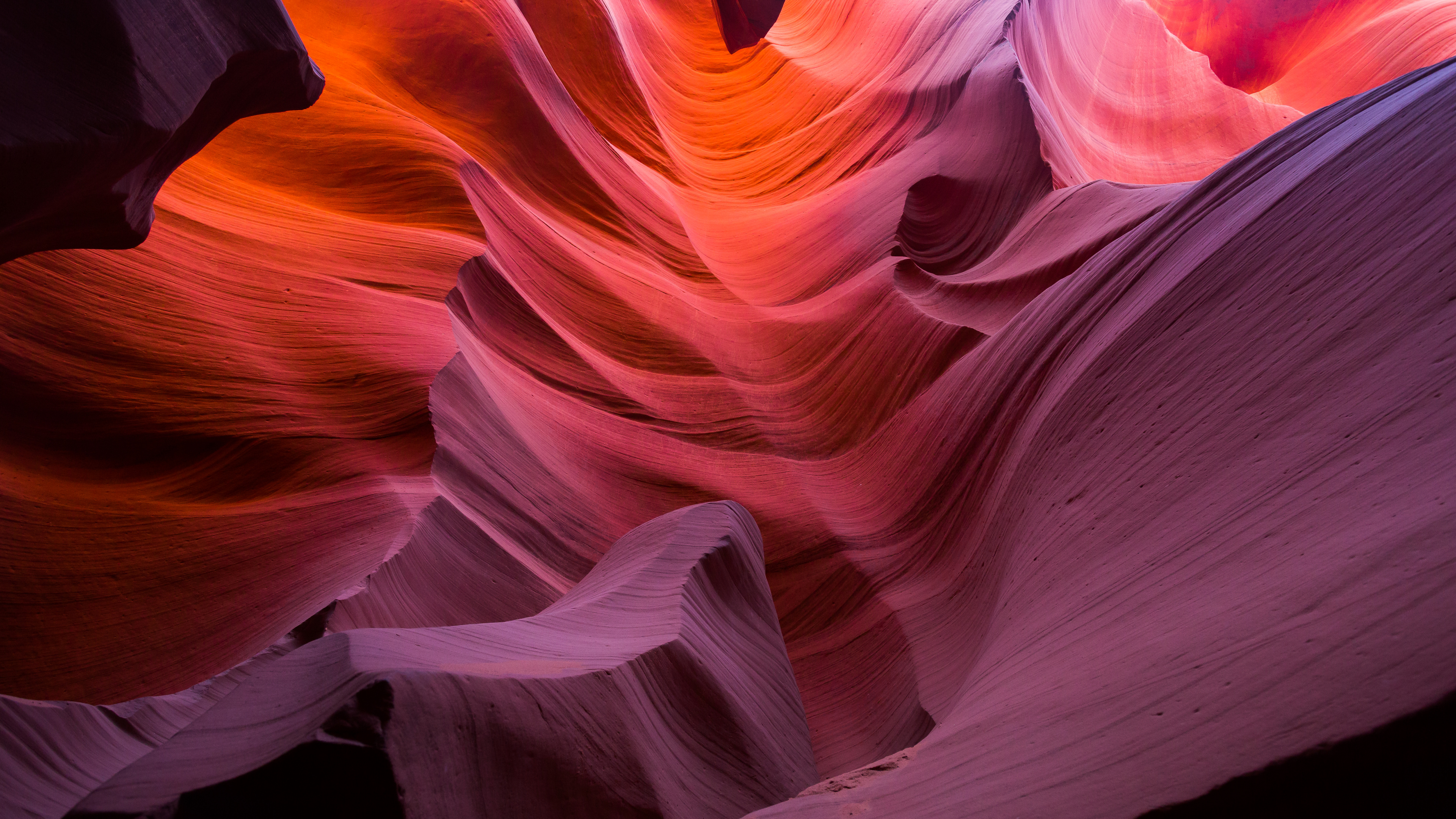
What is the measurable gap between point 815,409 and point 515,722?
2.39 metres

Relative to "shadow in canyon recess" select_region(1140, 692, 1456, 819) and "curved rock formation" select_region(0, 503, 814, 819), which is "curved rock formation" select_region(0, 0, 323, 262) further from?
"shadow in canyon recess" select_region(1140, 692, 1456, 819)

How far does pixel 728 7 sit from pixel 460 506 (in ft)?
18.5

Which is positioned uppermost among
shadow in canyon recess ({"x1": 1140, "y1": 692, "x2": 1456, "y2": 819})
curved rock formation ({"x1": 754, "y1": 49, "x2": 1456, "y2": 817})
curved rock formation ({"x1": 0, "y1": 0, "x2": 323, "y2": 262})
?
curved rock formation ({"x1": 0, "y1": 0, "x2": 323, "y2": 262})

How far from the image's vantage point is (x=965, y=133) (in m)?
4.73

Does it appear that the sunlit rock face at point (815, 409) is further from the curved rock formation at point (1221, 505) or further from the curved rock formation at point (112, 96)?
the curved rock formation at point (112, 96)

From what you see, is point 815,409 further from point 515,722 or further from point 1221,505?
point 515,722

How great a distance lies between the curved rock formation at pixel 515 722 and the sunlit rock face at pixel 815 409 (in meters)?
0.04

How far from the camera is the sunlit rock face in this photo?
1.35 meters

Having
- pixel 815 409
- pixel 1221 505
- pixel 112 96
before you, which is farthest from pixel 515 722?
pixel 815 409

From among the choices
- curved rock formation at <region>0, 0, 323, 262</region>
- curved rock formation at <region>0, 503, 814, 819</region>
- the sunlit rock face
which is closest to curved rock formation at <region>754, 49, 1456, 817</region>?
the sunlit rock face

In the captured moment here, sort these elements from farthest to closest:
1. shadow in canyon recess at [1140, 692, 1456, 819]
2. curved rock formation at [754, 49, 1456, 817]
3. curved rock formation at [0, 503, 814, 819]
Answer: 1. curved rock formation at [0, 503, 814, 819]
2. curved rock formation at [754, 49, 1456, 817]
3. shadow in canyon recess at [1140, 692, 1456, 819]

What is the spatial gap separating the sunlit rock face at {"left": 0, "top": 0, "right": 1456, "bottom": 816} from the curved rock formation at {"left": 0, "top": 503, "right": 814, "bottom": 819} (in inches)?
1.6

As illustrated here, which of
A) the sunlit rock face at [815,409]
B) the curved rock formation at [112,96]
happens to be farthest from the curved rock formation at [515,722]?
the curved rock formation at [112,96]

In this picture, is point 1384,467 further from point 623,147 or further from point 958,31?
point 958,31
